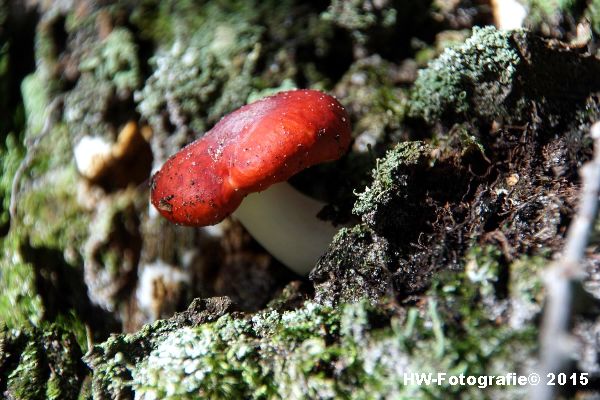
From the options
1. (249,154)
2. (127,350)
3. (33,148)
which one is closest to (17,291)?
(33,148)

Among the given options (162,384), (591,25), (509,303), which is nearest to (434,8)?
(591,25)

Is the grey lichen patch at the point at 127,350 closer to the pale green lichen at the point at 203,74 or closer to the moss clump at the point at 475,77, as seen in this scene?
the pale green lichen at the point at 203,74

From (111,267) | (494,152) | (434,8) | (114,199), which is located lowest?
(111,267)

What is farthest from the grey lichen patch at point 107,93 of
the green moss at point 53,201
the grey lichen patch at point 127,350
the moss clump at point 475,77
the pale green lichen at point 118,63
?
the moss clump at point 475,77

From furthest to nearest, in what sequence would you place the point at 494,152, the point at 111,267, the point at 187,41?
the point at 187,41 → the point at 111,267 → the point at 494,152

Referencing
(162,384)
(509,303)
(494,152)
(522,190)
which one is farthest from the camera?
(494,152)

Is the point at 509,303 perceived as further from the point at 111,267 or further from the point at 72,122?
the point at 72,122

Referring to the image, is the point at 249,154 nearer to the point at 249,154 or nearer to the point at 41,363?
the point at 249,154

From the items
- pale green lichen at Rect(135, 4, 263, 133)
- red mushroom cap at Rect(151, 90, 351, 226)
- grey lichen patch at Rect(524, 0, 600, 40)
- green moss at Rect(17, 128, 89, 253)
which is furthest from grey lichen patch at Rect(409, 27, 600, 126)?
green moss at Rect(17, 128, 89, 253)
